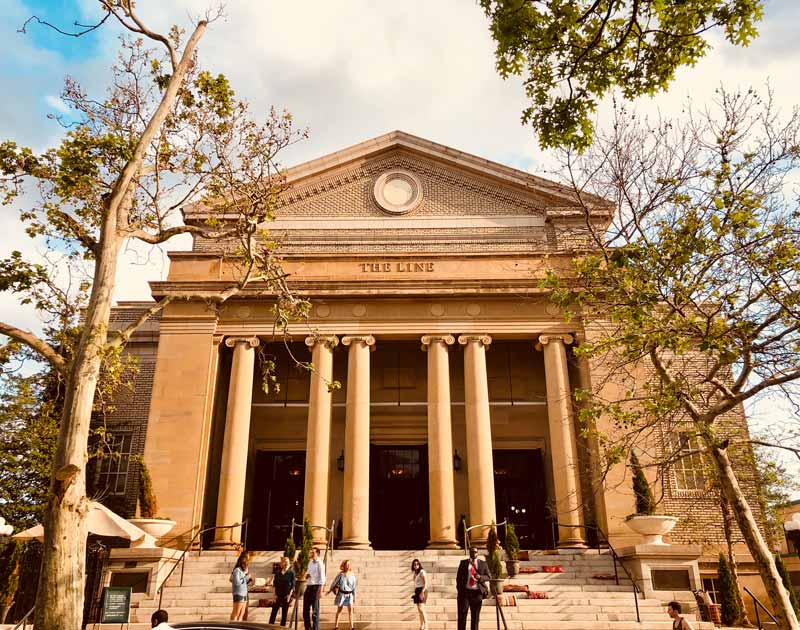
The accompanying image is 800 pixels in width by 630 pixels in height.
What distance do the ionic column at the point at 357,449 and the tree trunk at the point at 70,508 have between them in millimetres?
11182

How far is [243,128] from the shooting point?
11984mm

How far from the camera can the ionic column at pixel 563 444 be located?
18438 millimetres

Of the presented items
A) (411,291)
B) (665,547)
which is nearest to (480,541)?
(665,547)

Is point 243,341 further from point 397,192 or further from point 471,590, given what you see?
→ point 471,590

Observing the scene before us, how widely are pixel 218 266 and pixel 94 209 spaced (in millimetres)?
10561

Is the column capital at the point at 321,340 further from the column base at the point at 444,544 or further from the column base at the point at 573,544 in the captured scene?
the column base at the point at 573,544

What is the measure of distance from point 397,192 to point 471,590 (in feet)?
49.2

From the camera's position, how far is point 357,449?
19.2m

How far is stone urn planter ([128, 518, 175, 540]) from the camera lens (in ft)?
54.6

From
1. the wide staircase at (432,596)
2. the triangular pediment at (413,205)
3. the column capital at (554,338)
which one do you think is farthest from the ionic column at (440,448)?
the triangular pediment at (413,205)

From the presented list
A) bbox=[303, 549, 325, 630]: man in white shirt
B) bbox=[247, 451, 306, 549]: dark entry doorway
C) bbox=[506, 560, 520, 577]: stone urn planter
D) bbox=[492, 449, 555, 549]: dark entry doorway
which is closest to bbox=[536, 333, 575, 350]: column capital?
bbox=[492, 449, 555, 549]: dark entry doorway

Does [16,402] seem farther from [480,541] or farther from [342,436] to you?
[480,541]

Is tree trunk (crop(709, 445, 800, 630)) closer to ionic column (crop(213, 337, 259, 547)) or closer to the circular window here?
ionic column (crop(213, 337, 259, 547))

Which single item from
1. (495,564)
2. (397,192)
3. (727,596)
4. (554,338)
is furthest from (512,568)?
(397,192)
